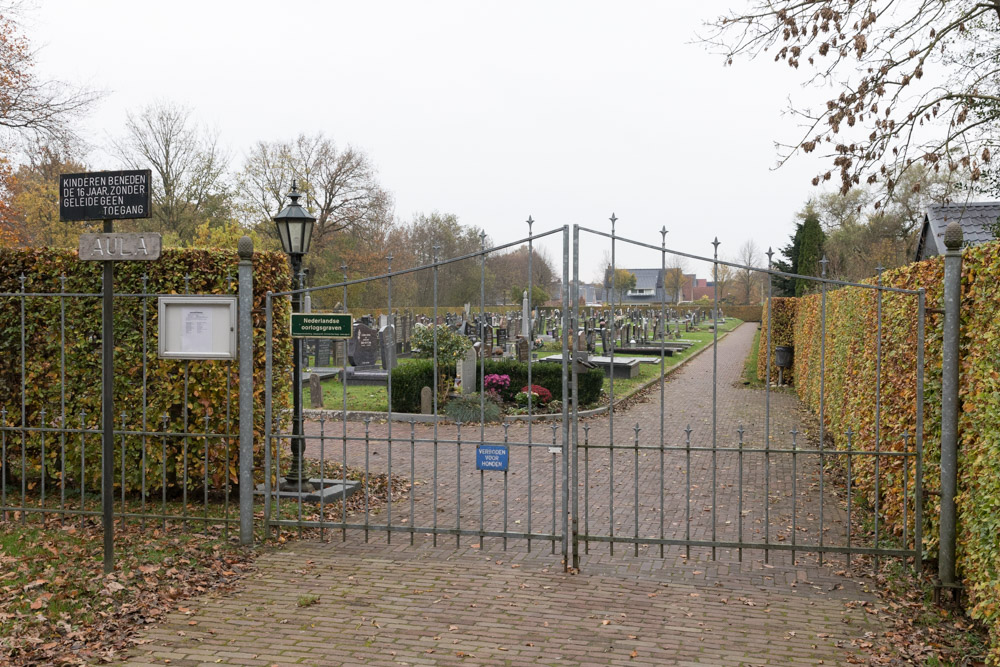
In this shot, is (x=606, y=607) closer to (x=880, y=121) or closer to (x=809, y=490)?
(x=809, y=490)

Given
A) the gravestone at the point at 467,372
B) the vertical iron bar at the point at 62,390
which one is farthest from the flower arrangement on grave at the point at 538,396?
the vertical iron bar at the point at 62,390

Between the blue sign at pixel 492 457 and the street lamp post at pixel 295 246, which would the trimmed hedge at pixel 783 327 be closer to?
the street lamp post at pixel 295 246

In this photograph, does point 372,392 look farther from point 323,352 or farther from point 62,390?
point 62,390

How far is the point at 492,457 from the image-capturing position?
231 inches

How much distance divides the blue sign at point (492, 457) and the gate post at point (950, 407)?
9.74ft

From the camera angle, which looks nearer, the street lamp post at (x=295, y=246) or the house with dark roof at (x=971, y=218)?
the street lamp post at (x=295, y=246)

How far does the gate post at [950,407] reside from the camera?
505 centimetres

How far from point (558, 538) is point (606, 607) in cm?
82

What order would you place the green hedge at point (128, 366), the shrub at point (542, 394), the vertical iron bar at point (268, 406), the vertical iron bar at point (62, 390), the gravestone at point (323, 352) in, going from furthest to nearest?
the gravestone at point (323, 352), the shrub at point (542, 394), the green hedge at point (128, 366), the vertical iron bar at point (62, 390), the vertical iron bar at point (268, 406)

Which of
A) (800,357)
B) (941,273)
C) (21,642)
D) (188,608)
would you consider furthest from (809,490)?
(800,357)

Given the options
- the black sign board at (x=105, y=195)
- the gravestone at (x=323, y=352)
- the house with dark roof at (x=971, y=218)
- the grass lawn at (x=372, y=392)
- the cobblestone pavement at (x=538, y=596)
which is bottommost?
the cobblestone pavement at (x=538, y=596)

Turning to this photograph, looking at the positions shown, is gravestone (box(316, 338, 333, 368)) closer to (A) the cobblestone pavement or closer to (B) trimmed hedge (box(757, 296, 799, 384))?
(B) trimmed hedge (box(757, 296, 799, 384))

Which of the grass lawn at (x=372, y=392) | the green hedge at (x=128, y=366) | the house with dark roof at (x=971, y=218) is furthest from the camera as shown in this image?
the grass lawn at (x=372, y=392)

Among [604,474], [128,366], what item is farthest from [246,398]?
[604,474]
